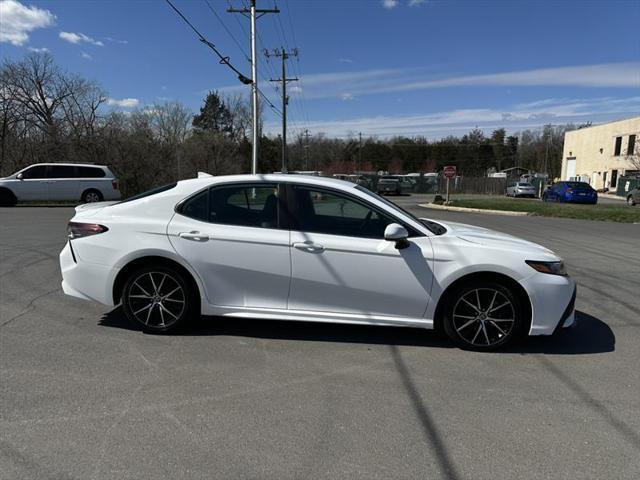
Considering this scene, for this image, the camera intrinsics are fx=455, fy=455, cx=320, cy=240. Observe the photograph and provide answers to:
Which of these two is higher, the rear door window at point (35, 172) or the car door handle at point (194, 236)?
the rear door window at point (35, 172)

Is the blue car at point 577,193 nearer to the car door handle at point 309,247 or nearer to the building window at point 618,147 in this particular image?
the building window at point 618,147

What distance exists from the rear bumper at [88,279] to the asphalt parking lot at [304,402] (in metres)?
0.37

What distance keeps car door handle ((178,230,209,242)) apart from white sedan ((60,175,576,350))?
13 millimetres

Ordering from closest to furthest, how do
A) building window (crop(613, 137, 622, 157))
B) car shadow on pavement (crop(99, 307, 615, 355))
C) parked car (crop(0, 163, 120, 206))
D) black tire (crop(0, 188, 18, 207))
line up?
car shadow on pavement (crop(99, 307, 615, 355))
black tire (crop(0, 188, 18, 207))
parked car (crop(0, 163, 120, 206))
building window (crop(613, 137, 622, 157))

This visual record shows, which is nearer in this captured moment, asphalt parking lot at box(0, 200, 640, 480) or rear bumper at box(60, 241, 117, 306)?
asphalt parking lot at box(0, 200, 640, 480)

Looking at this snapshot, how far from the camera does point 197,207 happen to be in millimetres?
4531

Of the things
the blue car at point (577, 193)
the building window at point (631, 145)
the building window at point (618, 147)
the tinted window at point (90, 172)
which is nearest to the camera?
the tinted window at point (90, 172)

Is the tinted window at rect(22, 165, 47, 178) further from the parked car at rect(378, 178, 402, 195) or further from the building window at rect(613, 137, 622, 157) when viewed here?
the building window at rect(613, 137, 622, 157)

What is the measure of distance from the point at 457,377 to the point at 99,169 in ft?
63.9

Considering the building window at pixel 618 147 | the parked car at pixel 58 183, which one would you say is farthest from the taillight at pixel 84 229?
the building window at pixel 618 147

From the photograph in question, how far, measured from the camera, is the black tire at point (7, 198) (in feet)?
62.3

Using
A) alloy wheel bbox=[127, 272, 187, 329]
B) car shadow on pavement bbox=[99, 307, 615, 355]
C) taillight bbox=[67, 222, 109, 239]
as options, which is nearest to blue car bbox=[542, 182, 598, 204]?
car shadow on pavement bbox=[99, 307, 615, 355]

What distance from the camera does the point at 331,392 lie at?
3.45 m

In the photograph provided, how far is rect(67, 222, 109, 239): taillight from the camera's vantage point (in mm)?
4598
